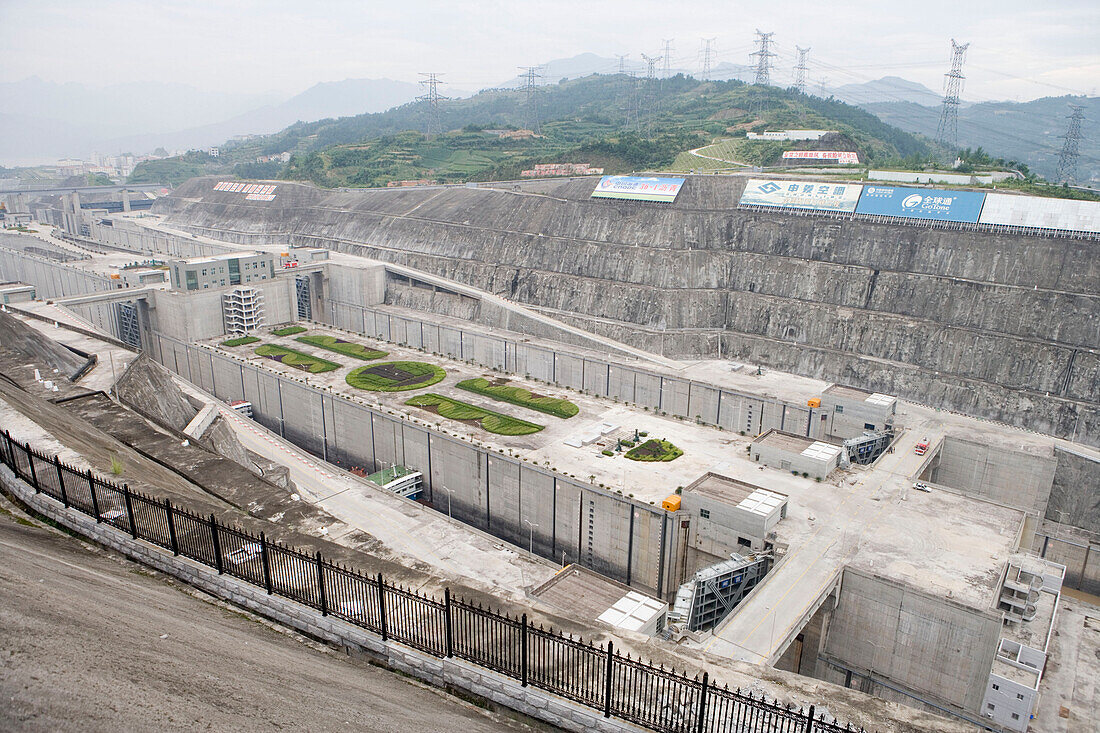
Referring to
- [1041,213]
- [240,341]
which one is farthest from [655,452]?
[240,341]

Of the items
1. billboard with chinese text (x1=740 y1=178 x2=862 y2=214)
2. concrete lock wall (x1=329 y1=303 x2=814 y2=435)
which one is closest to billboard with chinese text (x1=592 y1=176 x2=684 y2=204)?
billboard with chinese text (x1=740 y1=178 x2=862 y2=214)

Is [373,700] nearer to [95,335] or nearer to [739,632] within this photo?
[739,632]

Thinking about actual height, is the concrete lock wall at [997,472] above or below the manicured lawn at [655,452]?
below

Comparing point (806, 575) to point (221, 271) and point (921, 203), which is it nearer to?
point (921, 203)

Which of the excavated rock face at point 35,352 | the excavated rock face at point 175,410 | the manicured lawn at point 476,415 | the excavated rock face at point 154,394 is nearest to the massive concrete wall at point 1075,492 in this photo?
the manicured lawn at point 476,415

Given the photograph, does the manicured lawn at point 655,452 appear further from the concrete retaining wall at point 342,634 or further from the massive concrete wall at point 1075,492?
the concrete retaining wall at point 342,634

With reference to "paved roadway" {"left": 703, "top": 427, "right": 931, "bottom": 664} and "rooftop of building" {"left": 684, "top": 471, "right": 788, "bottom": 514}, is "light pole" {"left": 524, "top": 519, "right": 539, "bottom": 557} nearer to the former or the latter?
"rooftop of building" {"left": 684, "top": 471, "right": 788, "bottom": 514}
